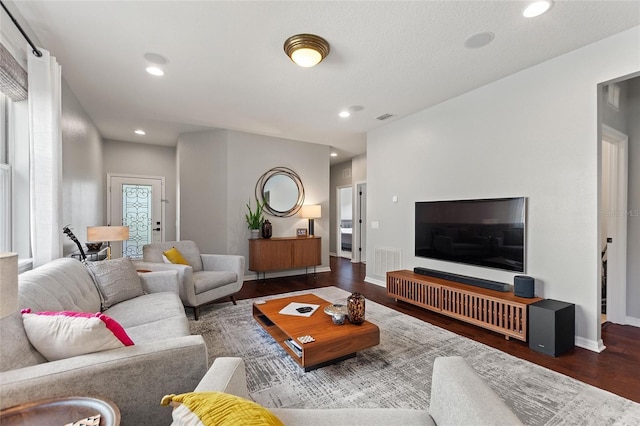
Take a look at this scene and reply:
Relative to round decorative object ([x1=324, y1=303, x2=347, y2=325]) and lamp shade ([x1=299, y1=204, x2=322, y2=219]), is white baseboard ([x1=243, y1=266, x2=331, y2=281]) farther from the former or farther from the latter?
round decorative object ([x1=324, y1=303, x2=347, y2=325])

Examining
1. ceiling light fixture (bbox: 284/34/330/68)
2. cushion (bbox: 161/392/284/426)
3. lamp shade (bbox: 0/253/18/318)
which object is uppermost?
ceiling light fixture (bbox: 284/34/330/68)

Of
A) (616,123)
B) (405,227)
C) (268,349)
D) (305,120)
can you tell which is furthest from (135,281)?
(616,123)

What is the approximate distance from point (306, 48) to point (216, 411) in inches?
100

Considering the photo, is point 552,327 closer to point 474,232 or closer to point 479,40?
point 474,232

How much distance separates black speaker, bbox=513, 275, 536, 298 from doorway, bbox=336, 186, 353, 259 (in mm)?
5063

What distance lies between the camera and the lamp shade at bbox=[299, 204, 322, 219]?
556 cm

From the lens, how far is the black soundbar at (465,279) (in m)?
2.93

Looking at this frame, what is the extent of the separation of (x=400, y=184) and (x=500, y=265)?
5.94ft

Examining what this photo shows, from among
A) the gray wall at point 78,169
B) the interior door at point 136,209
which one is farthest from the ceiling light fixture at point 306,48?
the interior door at point 136,209

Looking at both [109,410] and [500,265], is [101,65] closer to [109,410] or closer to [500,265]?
[109,410]

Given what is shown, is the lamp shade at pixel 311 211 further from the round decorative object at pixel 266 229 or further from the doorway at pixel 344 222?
the doorway at pixel 344 222

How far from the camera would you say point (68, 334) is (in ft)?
3.84

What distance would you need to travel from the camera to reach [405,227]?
14.1 ft

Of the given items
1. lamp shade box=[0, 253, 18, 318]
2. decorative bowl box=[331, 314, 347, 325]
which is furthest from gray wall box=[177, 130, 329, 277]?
lamp shade box=[0, 253, 18, 318]
